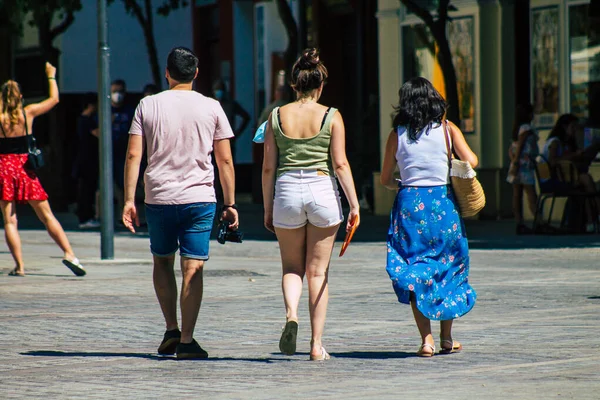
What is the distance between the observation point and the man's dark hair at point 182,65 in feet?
27.9

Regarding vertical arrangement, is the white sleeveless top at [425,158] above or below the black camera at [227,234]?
above

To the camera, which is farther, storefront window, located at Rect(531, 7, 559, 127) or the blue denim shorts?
storefront window, located at Rect(531, 7, 559, 127)

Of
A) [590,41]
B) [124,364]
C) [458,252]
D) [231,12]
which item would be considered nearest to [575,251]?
[590,41]

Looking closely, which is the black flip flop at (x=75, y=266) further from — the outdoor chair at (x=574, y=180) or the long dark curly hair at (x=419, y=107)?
the outdoor chair at (x=574, y=180)

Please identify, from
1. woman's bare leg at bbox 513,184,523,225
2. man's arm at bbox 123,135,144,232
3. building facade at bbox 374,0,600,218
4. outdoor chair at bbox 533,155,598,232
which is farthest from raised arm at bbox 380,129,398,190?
building facade at bbox 374,0,600,218

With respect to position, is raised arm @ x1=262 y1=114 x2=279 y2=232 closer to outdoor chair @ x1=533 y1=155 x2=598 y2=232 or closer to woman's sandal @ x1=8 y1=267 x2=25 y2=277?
woman's sandal @ x1=8 y1=267 x2=25 y2=277

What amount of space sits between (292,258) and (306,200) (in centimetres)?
37

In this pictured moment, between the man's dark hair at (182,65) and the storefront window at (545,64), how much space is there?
13929 mm

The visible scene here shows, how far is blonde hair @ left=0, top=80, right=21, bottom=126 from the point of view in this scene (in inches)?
535

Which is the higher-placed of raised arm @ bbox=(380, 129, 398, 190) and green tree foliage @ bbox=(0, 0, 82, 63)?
green tree foliage @ bbox=(0, 0, 82, 63)

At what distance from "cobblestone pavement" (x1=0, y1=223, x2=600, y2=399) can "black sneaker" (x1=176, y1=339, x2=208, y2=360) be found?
80 mm

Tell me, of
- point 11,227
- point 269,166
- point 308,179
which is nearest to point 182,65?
point 269,166

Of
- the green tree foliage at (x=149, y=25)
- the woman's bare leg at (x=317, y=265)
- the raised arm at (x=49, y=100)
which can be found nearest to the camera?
the woman's bare leg at (x=317, y=265)

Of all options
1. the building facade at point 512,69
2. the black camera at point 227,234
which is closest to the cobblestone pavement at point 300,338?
the black camera at point 227,234
